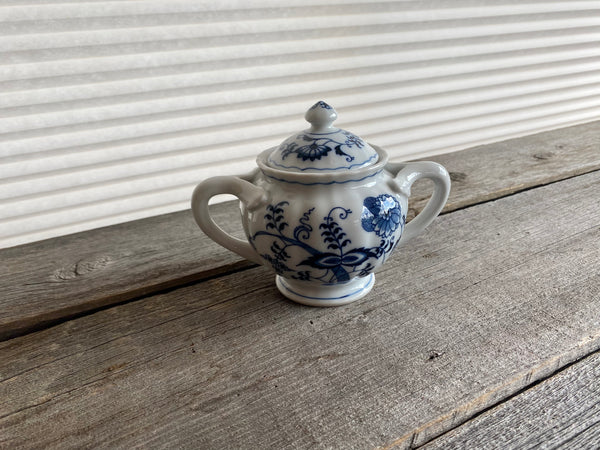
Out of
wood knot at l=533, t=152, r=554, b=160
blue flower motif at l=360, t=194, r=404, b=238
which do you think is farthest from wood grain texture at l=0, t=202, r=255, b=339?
wood knot at l=533, t=152, r=554, b=160

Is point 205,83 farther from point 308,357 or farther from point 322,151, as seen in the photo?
point 308,357

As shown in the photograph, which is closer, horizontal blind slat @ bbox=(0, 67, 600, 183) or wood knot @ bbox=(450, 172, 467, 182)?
horizontal blind slat @ bbox=(0, 67, 600, 183)

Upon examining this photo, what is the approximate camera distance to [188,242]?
0.71m

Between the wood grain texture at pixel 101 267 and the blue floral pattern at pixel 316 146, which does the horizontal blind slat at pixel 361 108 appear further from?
the blue floral pattern at pixel 316 146

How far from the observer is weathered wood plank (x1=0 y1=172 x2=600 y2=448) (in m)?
0.39

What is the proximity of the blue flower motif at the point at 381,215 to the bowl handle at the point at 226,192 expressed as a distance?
10 centimetres

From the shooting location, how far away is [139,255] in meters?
0.68

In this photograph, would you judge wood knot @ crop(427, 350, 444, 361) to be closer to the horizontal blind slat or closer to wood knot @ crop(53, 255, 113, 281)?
wood knot @ crop(53, 255, 113, 281)

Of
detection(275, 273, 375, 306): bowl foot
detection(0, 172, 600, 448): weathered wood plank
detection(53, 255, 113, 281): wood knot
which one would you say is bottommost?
detection(53, 255, 113, 281): wood knot

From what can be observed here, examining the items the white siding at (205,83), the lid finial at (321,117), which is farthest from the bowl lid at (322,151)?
the white siding at (205,83)

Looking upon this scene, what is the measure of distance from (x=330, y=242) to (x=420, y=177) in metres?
0.13

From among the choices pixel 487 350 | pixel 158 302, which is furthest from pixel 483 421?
pixel 158 302

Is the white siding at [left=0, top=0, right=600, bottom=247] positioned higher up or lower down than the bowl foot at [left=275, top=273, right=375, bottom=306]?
higher up

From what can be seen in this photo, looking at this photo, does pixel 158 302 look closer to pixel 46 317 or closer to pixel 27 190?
pixel 46 317
